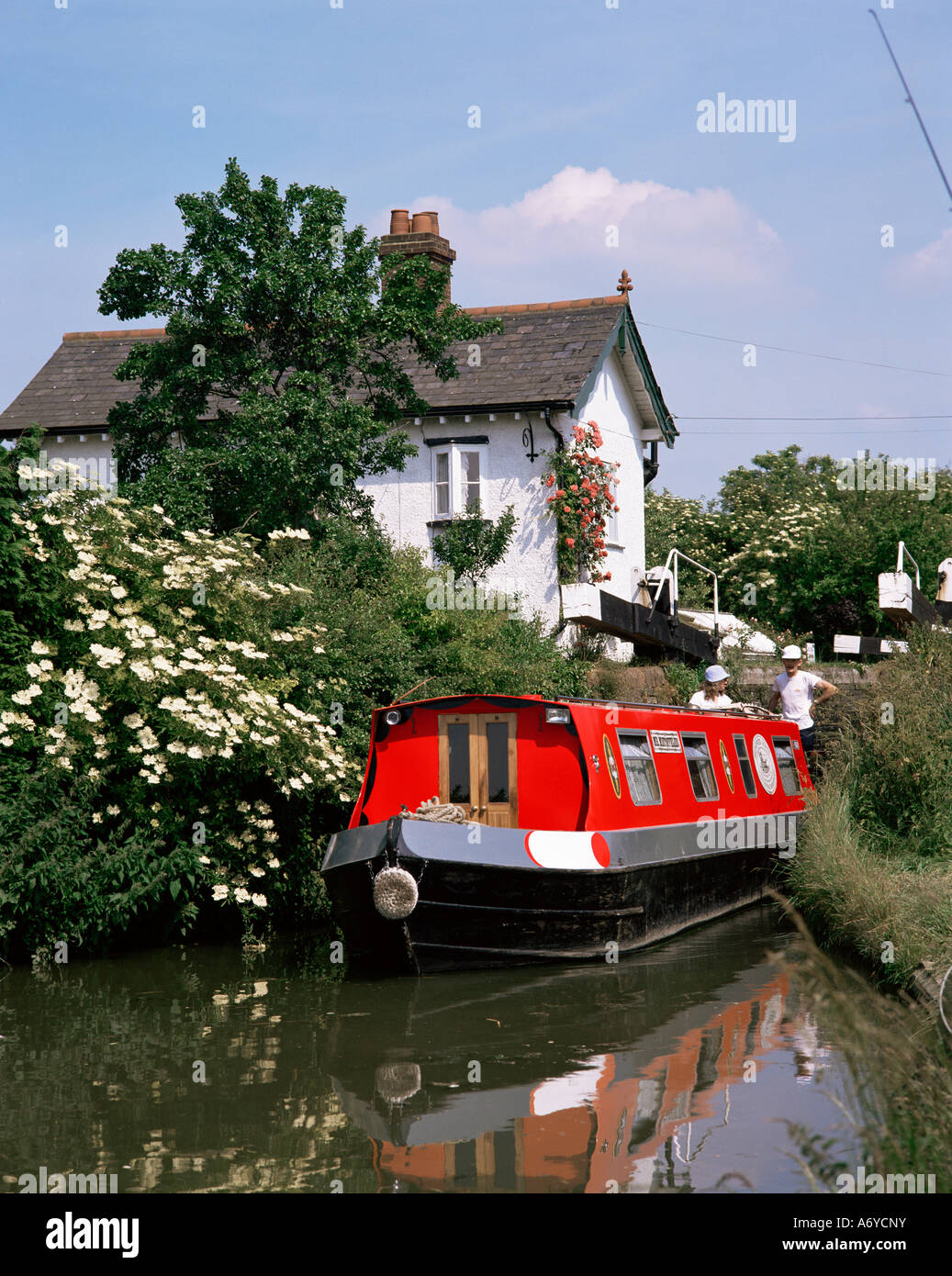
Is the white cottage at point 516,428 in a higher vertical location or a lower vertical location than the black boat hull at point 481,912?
higher

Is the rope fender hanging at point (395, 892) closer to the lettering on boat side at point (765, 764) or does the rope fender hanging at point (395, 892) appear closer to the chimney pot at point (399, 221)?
the lettering on boat side at point (765, 764)

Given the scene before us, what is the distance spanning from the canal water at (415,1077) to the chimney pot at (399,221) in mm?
14865

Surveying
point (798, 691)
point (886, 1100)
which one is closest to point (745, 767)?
point (798, 691)

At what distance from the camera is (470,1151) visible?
655 centimetres

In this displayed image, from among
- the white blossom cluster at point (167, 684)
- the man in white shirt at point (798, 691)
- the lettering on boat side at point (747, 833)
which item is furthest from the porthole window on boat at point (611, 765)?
the man in white shirt at point (798, 691)

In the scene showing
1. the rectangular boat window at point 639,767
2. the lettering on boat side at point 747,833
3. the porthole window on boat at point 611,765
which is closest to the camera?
the porthole window on boat at point 611,765

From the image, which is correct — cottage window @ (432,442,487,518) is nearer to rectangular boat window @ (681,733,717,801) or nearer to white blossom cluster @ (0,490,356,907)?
rectangular boat window @ (681,733,717,801)

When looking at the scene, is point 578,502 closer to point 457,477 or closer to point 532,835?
point 457,477

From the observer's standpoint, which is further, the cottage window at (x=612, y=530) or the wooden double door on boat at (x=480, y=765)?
the cottage window at (x=612, y=530)

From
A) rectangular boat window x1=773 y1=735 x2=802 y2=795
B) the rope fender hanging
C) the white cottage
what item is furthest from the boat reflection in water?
the white cottage

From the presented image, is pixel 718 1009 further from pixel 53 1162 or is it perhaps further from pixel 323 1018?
pixel 53 1162

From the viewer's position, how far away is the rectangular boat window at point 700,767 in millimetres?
13477
